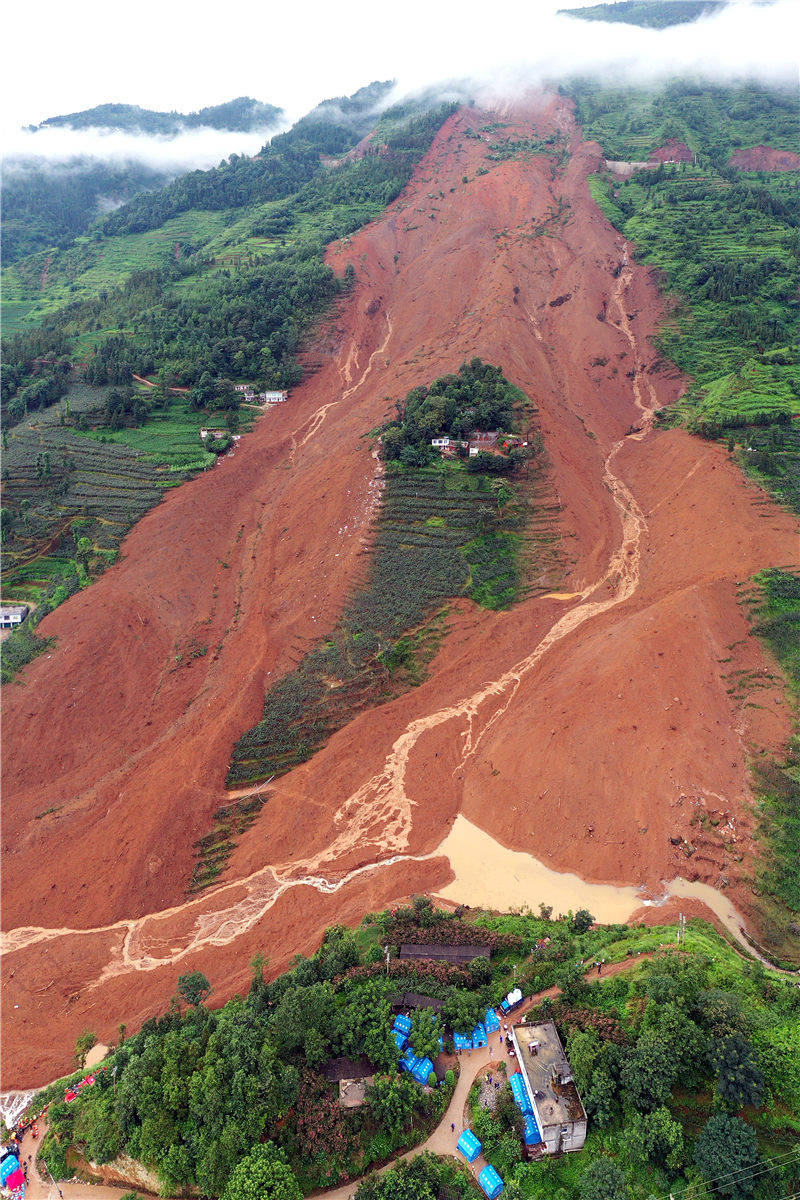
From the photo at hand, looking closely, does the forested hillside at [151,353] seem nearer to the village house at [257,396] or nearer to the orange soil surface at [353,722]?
the village house at [257,396]

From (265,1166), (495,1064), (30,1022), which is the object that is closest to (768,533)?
(495,1064)

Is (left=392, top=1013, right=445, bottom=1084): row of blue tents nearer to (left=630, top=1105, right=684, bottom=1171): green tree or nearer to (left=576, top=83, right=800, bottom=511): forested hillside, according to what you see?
(left=630, top=1105, right=684, bottom=1171): green tree

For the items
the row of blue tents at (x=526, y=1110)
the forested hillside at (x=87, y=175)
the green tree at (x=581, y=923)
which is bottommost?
the green tree at (x=581, y=923)

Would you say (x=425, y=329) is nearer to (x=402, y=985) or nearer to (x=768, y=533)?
(x=768, y=533)

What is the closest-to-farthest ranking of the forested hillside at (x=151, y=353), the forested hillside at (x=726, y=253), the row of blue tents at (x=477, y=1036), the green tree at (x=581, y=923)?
1. the row of blue tents at (x=477, y=1036)
2. the green tree at (x=581, y=923)
3. the forested hillside at (x=151, y=353)
4. the forested hillside at (x=726, y=253)

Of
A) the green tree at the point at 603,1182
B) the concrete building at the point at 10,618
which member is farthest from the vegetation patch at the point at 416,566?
the green tree at the point at 603,1182

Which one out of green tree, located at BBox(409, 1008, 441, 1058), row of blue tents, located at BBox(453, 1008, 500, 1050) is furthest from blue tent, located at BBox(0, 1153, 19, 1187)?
row of blue tents, located at BBox(453, 1008, 500, 1050)
